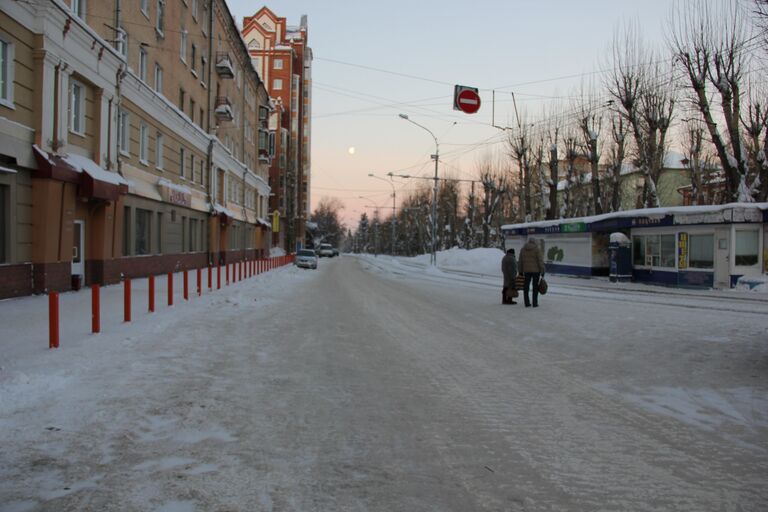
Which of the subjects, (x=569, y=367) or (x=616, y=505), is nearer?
(x=616, y=505)

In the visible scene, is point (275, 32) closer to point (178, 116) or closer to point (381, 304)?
point (178, 116)

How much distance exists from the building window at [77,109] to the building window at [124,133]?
264cm

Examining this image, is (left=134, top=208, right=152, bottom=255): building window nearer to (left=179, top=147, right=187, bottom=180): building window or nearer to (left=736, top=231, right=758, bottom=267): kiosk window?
(left=179, top=147, right=187, bottom=180): building window

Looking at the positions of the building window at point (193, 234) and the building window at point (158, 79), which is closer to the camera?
the building window at point (158, 79)

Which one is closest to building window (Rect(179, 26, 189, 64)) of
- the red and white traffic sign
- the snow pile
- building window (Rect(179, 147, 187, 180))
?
building window (Rect(179, 147, 187, 180))

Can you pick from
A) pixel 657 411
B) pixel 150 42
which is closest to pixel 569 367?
pixel 657 411

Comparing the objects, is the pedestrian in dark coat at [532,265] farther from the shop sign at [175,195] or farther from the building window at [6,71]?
the shop sign at [175,195]

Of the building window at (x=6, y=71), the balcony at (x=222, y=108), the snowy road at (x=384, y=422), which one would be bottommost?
the snowy road at (x=384, y=422)

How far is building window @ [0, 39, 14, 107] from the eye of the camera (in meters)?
13.1

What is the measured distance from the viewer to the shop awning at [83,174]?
46.3 feet

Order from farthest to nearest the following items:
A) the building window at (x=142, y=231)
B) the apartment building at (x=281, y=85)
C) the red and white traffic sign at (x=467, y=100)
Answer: the apartment building at (x=281, y=85)
the building window at (x=142, y=231)
the red and white traffic sign at (x=467, y=100)

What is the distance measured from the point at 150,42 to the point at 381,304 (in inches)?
592

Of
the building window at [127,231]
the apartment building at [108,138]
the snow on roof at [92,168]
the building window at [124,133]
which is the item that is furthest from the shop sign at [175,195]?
the snow on roof at [92,168]

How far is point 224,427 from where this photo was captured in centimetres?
478
